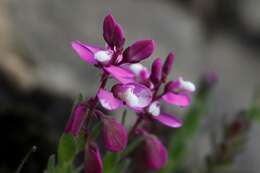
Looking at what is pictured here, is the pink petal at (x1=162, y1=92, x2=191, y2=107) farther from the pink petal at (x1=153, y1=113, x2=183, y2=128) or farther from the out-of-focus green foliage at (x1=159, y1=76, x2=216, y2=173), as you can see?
the out-of-focus green foliage at (x1=159, y1=76, x2=216, y2=173)

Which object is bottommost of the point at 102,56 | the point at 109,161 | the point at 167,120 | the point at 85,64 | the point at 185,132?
the point at 85,64

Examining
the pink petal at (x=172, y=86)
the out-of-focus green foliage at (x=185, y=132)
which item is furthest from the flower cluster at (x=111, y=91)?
the out-of-focus green foliage at (x=185, y=132)

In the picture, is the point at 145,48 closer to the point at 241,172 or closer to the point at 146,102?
the point at 146,102

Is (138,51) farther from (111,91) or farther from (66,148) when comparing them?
(66,148)

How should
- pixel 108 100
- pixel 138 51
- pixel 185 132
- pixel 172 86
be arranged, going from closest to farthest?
pixel 108 100
pixel 138 51
pixel 172 86
pixel 185 132

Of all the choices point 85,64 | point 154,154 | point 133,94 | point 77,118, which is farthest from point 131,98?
point 85,64

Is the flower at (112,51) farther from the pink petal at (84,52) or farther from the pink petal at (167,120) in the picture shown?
the pink petal at (167,120)
